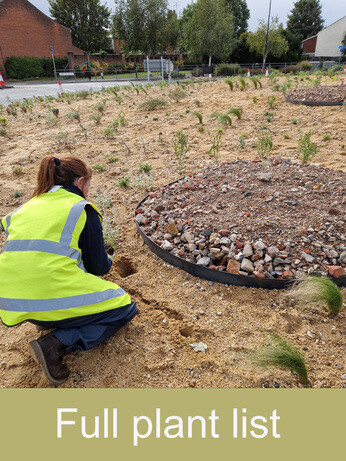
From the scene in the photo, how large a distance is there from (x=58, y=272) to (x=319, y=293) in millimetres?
1773

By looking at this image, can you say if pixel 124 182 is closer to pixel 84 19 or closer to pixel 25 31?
pixel 25 31

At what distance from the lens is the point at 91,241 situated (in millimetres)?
1936

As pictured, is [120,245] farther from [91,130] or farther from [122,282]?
[91,130]

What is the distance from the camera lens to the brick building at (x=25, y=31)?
2917 centimetres

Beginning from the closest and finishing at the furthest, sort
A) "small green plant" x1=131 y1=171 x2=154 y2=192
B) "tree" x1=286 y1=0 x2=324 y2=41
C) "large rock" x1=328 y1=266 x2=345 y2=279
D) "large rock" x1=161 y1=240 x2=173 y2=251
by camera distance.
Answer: "large rock" x1=328 y1=266 x2=345 y2=279, "large rock" x1=161 y1=240 x2=173 y2=251, "small green plant" x1=131 y1=171 x2=154 y2=192, "tree" x1=286 y1=0 x2=324 y2=41

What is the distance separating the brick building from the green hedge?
82 centimetres

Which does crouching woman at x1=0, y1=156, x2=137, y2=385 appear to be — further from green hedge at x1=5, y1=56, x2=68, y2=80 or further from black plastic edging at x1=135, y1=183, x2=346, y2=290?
green hedge at x1=5, y1=56, x2=68, y2=80

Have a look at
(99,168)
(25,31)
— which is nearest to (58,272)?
(99,168)

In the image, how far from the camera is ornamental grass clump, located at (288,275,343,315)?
2164 mm

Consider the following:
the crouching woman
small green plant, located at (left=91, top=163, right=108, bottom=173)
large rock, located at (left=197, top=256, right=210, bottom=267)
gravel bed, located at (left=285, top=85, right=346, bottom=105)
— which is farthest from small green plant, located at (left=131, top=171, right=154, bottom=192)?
gravel bed, located at (left=285, top=85, right=346, bottom=105)

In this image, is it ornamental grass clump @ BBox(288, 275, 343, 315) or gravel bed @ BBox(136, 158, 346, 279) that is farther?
gravel bed @ BBox(136, 158, 346, 279)

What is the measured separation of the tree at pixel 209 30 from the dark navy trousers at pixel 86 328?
35085mm

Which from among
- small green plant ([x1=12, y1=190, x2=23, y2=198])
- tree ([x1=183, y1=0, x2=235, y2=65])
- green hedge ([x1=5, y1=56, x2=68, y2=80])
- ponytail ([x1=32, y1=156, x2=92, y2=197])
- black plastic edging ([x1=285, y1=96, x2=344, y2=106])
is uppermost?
tree ([x1=183, y1=0, x2=235, y2=65])

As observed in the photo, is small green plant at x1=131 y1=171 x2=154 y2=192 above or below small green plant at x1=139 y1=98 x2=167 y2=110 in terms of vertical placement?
below
